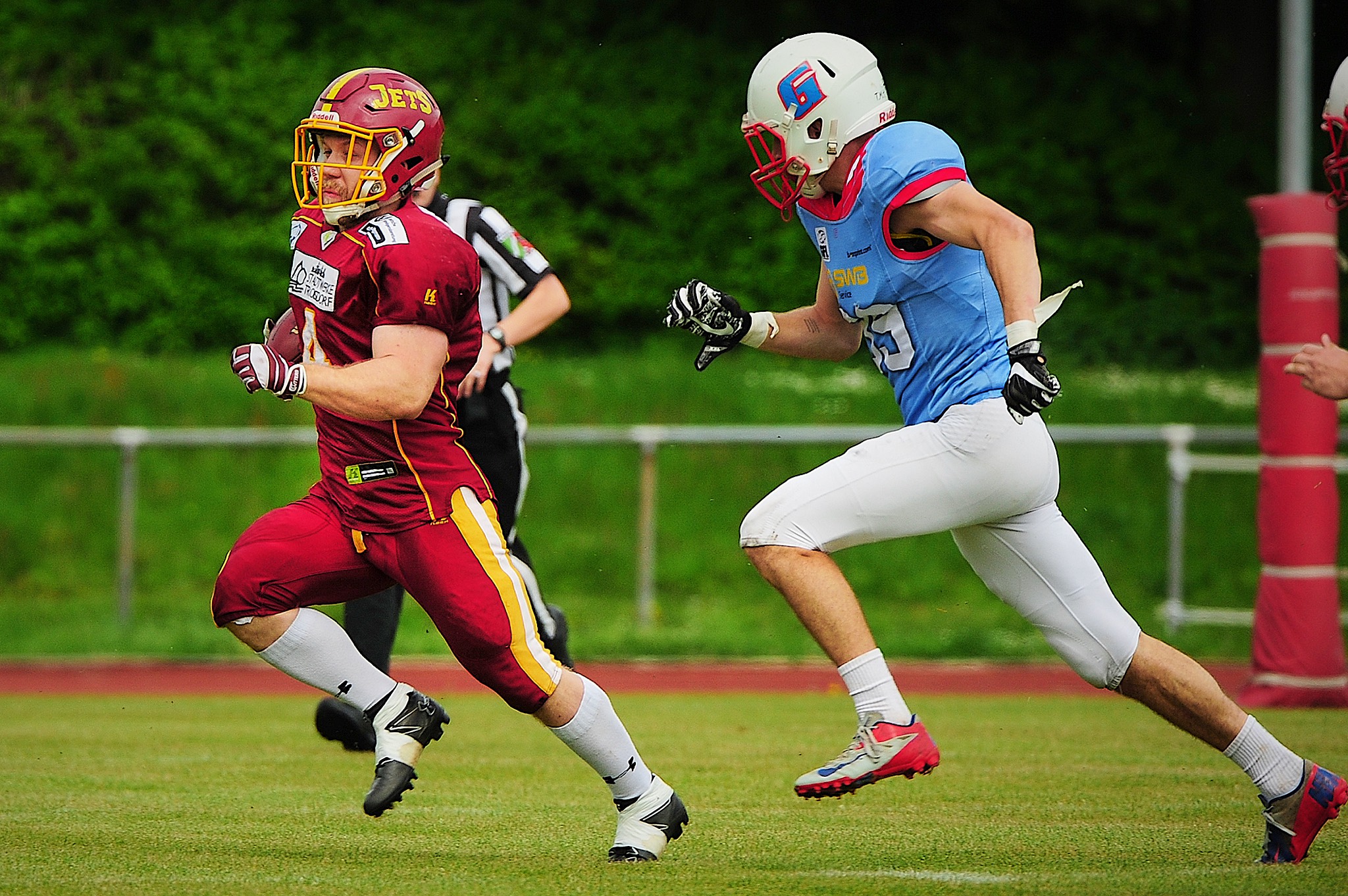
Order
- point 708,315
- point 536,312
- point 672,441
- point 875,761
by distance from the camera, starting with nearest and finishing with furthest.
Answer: point 875,761 < point 708,315 < point 536,312 < point 672,441

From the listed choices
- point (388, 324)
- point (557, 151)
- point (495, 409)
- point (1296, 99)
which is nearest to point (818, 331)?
point (388, 324)

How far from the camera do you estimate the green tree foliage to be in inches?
575

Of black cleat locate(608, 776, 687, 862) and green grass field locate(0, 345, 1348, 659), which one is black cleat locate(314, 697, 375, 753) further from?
green grass field locate(0, 345, 1348, 659)

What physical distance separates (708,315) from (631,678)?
189 inches

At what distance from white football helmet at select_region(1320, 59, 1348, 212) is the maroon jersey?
84.8 inches

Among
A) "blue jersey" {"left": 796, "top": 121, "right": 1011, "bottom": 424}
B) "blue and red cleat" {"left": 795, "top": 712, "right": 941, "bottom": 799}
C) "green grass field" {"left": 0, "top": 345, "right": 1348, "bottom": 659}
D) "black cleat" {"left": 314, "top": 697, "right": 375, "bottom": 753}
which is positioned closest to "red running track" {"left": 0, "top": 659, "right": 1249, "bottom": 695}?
"green grass field" {"left": 0, "top": 345, "right": 1348, "bottom": 659}

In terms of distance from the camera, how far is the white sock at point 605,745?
4.07 metres

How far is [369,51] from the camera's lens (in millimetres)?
15289

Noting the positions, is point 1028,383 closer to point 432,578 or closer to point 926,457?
point 926,457

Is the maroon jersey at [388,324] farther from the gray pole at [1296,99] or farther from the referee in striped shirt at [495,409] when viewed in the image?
the gray pole at [1296,99]

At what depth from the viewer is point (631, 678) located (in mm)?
9023

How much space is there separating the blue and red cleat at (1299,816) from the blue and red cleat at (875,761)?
35.4 inches

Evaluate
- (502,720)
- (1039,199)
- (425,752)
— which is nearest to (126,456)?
(502,720)

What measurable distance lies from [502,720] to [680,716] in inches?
30.3
